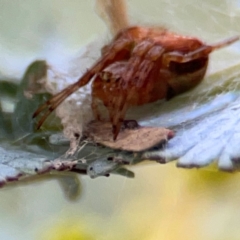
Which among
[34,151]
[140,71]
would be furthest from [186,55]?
[34,151]

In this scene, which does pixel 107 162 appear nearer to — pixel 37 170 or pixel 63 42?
pixel 37 170

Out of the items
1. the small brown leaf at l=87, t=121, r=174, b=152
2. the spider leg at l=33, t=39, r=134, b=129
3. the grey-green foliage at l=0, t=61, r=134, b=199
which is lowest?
the grey-green foliage at l=0, t=61, r=134, b=199

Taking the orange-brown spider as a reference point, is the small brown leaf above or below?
below

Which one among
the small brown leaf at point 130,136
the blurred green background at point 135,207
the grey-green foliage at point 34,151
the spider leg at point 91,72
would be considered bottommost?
the blurred green background at point 135,207

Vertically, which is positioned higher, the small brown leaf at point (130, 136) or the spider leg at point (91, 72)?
the spider leg at point (91, 72)

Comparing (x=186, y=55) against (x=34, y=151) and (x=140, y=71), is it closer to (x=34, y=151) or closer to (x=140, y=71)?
(x=140, y=71)

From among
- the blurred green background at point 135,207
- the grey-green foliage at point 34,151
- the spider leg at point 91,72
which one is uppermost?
the spider leg at point 91,72

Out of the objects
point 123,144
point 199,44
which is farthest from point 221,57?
point 123,144
